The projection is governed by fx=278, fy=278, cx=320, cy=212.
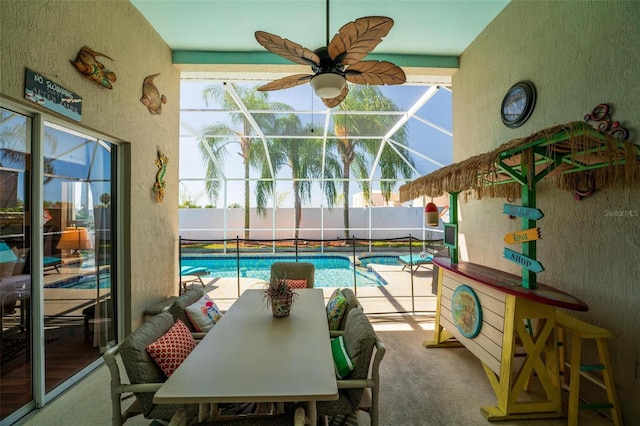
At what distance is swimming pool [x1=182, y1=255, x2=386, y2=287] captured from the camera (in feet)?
23.8

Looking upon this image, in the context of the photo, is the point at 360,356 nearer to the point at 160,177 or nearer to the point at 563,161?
the point at 563,161

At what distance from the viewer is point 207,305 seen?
96.3 inches

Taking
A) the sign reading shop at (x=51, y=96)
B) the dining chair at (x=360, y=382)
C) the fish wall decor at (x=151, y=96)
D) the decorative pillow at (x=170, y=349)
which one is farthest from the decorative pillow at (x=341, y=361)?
the fish wall decor at (x=151, y=96)

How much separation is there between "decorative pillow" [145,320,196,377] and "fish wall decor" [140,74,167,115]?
2771mm

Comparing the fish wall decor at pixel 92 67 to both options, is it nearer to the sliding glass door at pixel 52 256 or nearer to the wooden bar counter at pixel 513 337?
the sliding glass door at pixel 52 256

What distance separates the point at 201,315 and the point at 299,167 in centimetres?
748

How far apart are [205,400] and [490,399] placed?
2.24 m

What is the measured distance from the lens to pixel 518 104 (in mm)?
2848

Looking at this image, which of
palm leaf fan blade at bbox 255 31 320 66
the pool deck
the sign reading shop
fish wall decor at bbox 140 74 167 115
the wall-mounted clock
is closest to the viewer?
palm leaf fan blade at bbox 255 31 320 66

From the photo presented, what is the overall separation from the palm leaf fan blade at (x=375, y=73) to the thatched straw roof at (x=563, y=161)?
0.87 metres

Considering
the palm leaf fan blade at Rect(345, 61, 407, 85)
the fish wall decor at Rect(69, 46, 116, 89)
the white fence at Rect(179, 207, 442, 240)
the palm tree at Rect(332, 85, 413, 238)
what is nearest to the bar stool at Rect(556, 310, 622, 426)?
the palm leaf fan blade at Rect(345, 61, 407, 85)

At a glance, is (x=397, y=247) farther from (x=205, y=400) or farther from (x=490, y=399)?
(x=205, y=400)

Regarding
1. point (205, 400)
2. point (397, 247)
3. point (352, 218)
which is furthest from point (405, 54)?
point (397, 247)

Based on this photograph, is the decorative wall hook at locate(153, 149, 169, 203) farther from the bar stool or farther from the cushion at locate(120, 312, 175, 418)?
the bar stool
